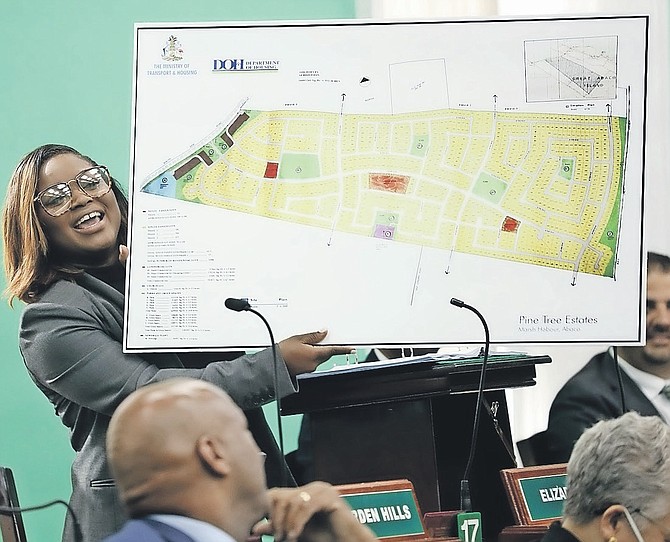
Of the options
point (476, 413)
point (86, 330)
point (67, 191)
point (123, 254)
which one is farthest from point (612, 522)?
point (67, 191)

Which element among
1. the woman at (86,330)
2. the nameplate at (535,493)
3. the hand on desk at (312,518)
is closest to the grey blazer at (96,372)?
the woman at (86,330)

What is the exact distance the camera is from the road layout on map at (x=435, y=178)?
2873 millimetres

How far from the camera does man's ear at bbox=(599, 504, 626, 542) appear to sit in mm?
2070

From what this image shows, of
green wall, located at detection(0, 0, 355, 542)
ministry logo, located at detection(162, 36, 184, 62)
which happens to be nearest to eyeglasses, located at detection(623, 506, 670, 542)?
ministry logo, located at detection(162, 36, 184, 62)

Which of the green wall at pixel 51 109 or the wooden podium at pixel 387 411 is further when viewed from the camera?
the green wall at pixel 51 109

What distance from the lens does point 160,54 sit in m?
2.90

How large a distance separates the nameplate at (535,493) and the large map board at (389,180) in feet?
1.13

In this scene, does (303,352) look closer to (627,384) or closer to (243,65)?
(243,65)

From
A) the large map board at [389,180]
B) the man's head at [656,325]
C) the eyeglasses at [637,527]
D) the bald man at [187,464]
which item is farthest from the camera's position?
the man's head at [656,325]

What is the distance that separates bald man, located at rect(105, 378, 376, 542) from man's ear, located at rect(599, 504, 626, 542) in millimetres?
761

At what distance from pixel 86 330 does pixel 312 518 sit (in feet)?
4.02

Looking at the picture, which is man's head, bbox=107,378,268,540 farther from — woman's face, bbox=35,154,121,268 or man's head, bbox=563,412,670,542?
woman's face, bbox=35,154,121,268

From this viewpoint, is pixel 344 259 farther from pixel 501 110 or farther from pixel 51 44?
pixel 51 44

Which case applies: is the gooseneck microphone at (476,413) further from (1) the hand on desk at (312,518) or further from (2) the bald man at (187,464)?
(2) the bald man at (187,464)
